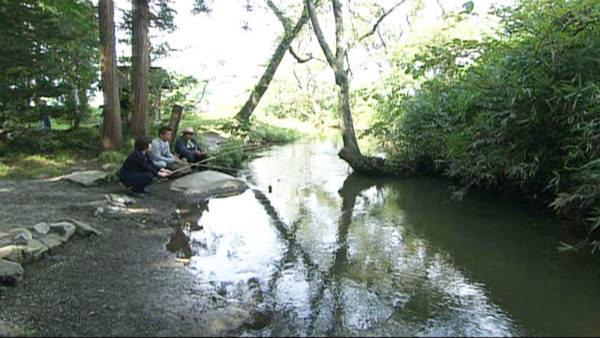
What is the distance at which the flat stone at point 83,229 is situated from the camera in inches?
218

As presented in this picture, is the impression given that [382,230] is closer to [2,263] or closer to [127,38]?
[2,263]

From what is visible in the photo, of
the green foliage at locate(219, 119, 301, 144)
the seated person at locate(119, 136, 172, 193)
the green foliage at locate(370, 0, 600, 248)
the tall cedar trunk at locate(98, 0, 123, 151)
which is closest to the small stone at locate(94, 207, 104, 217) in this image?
the seated person at locate(119, 136, 172, 193)

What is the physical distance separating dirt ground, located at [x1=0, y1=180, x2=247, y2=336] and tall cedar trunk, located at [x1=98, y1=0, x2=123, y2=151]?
429 centimetres

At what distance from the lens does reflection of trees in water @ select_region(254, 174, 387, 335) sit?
3.91m

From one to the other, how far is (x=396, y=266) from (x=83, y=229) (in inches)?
156

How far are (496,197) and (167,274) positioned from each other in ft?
21.1

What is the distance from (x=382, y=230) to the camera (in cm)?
664

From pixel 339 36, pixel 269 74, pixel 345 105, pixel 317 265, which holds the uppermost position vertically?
pixel 339 36

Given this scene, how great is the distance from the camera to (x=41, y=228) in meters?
5.27

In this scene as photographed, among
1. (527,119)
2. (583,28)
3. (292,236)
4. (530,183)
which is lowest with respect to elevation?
(292,236)

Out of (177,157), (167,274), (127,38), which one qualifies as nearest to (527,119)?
(167,274)

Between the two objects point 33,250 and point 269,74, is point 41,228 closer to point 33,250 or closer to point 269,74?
point 33,250

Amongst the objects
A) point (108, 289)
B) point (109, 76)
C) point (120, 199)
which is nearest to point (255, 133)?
point (109, 76)

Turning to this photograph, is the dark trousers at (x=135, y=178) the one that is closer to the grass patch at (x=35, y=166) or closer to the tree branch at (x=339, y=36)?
the grass patch at (x=35, y=166)
